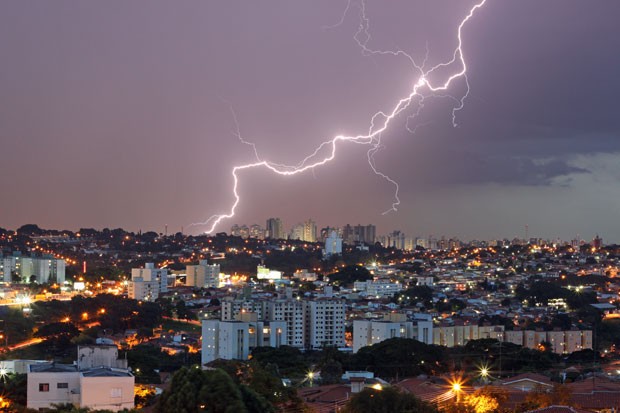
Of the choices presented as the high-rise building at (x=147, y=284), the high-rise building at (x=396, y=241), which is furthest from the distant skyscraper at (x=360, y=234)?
the high-rise building at (x=147, y=284)

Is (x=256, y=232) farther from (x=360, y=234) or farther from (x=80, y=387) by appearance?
(x=80, y=387)

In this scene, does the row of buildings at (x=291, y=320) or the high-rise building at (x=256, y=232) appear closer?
the row of buildings at (x=291, y=320)

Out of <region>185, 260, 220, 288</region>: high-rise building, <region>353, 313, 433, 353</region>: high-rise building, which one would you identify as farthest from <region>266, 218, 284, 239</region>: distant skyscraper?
<region>353, 313, 433, 353</region>: high-rise building

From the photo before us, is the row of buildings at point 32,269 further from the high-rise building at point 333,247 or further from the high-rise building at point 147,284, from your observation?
the high-rise building at point 333,247

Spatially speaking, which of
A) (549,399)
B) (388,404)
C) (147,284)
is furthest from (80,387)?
(147,284)

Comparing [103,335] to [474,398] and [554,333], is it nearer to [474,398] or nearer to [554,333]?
[554,333]

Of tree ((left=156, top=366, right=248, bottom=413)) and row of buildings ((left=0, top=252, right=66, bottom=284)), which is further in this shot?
row of buildings ((left=0, top=252, right=66, bottom=284))

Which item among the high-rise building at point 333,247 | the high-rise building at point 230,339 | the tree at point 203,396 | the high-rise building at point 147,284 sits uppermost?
the high-rise building at point 333,247

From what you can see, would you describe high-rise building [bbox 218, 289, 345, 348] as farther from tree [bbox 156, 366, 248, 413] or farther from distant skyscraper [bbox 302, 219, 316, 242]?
distant skyscraper [bbox 302, 219, 316, 242]
